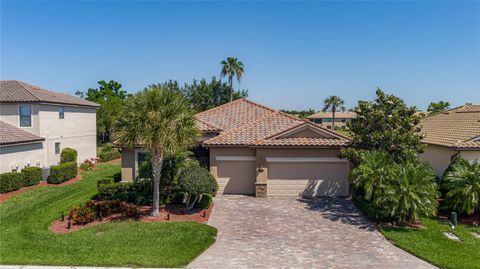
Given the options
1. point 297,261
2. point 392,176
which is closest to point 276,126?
point 392,176

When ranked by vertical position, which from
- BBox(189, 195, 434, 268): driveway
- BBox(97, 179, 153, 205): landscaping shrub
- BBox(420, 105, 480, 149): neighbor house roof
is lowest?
BBox(189, 195, 434, 268): driveway

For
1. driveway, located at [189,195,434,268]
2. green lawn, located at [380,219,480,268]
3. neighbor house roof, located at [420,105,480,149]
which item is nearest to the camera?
driveway, located at [189,195,434,268]

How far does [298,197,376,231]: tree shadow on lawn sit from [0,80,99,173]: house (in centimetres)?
1826

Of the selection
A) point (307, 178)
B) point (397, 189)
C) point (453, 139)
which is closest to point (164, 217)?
point (307, 178)

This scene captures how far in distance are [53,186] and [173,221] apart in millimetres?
11750

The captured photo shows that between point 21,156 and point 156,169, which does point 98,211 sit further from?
point 21,156

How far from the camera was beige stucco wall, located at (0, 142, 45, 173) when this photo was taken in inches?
805

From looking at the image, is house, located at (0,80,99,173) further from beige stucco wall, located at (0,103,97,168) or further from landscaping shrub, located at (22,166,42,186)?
landscaping shrub, located at (22,166,42,186)

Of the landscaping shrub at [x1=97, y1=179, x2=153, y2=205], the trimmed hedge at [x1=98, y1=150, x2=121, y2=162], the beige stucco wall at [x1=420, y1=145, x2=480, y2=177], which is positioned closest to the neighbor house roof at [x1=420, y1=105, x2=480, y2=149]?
the beige stucco wall at [x1=420, y1=145, x2=480, y2=177]

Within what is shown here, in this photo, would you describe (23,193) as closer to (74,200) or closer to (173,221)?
(74,200)

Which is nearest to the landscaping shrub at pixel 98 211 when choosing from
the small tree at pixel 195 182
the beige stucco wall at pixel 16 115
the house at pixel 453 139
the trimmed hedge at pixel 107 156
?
the small tree at pixel 195 182

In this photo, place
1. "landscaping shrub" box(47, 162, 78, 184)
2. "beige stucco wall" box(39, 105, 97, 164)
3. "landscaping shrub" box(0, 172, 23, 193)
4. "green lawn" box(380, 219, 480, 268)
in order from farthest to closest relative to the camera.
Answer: "beige stucco wall" box(39, 105, 97, 164), "landscaping shrub" box(47, 162, 78, 184), "landscaping shrub" box(0, 172, 23, 193), "green lawn" box(380, 219, 480, 268)

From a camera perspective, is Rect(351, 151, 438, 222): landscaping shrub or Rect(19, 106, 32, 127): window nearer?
Rect(351, 151, 438, 222): landscaping shrub

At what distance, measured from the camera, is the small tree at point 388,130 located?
1616 centimetres
